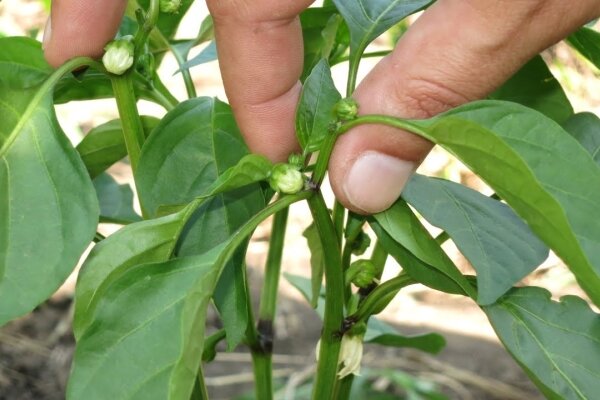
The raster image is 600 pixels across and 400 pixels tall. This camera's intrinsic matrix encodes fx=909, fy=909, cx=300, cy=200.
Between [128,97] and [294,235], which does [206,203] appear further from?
[294,235]

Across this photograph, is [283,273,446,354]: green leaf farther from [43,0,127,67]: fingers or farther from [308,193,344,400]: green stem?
[43,0,127,67]: fingers

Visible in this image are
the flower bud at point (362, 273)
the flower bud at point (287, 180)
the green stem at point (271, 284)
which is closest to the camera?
the flower bud at point (287, 180)

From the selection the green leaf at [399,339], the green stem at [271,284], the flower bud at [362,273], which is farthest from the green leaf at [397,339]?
the flower bud at [362,273]

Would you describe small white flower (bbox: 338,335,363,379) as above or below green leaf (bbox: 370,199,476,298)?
below

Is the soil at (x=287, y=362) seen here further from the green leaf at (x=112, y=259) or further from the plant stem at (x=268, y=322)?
the green leaf at (x=112, y=259)

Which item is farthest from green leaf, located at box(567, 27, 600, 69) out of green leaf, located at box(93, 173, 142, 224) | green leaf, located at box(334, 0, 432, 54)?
green leaf, located at box(93, 173, 142, 224)

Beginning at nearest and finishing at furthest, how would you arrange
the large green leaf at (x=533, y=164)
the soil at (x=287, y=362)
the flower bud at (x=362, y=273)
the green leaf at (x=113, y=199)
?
the large green leaf at (x=533, y=164) < the flower bud at (x=362, y=273) < the green leaf at (x=113, y=199) < the soil at (x=287, y=362)

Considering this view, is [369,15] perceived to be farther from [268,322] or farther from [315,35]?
[268,322]
